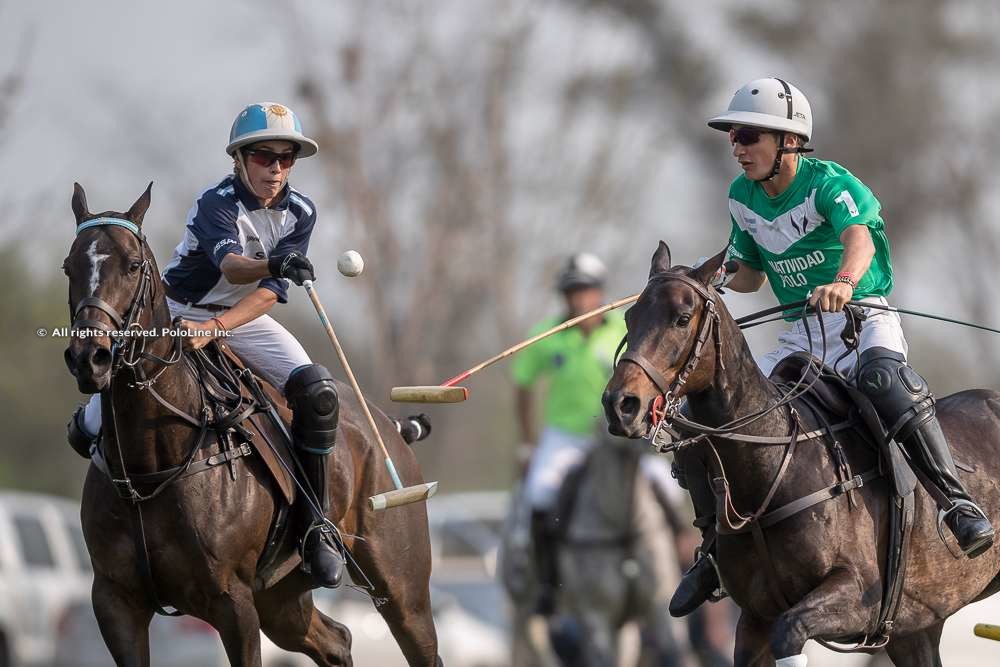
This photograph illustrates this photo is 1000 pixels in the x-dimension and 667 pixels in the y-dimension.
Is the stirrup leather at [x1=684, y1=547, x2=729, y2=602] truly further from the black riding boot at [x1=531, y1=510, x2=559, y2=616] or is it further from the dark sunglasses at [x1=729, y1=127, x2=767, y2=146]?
the black riding boot at [x1=531, y1=510, x2=559, y2=616]

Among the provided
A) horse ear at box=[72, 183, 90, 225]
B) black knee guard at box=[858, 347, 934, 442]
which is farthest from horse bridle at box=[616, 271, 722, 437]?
horse ear at box=[72, 183, 90, 225]

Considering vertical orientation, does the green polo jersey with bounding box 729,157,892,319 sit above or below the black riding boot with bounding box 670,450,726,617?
above

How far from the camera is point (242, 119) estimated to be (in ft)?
26.2

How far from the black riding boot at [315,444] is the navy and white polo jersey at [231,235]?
19.3 inches

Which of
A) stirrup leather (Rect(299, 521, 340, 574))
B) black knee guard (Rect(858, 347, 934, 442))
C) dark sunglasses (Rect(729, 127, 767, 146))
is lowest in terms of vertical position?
stirrup leather (Rect(299, 521, 340, 574))

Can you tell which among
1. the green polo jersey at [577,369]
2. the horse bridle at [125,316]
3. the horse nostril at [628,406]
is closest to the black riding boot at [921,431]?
the horse nostril at [628,406]

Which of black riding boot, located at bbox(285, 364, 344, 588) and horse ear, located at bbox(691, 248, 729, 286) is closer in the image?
horse ear, located at bbox(691, 248, 729, 286)

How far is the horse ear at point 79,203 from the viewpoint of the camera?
23.5 feet

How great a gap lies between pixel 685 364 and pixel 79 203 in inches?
110

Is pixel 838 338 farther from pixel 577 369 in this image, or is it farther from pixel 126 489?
pixel 577 369

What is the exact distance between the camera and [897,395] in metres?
7.29

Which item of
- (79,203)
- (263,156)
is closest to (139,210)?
(79,203)

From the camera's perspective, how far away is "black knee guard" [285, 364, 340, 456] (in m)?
7.99

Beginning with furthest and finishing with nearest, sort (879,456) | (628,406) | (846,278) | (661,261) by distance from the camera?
(879,456) → (846,278) → (661,261) → (628,406)
